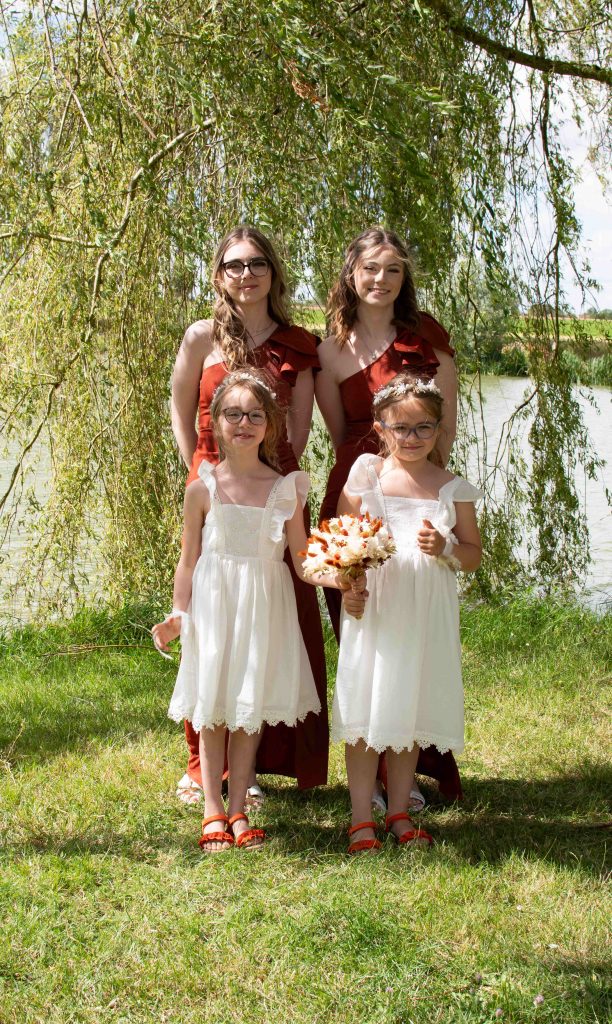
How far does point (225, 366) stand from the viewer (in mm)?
3473

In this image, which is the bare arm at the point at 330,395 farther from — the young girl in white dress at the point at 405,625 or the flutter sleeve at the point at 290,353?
the young girl in white dress at the point at 405,625

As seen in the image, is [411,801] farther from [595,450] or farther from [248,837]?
[595,450]

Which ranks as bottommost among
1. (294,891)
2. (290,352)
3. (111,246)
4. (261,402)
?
(294,891)

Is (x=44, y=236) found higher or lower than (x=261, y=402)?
higher

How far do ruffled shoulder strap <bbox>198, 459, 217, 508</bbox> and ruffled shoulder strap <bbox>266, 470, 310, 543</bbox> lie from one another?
0.55 ft

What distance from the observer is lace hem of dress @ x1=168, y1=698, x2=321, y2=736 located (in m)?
3.17

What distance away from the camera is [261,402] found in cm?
326

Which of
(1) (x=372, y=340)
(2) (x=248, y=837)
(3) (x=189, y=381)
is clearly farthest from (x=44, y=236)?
(2) (x=248, y=837)

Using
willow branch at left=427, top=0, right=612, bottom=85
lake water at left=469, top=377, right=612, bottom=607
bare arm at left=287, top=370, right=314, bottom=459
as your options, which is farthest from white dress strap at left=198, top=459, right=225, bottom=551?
willow branch at left=427, top=0, right=612, bottom=85

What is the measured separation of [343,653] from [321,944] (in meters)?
0.84

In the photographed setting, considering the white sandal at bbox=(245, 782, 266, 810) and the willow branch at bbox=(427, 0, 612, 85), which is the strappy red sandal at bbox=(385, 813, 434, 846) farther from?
the willow branch at bbox=(427, 0, 612, 85)

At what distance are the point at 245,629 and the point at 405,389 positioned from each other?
2.65 ft

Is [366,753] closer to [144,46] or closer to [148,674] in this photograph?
[148,674]

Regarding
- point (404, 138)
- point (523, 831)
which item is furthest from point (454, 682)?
point (404, 138)
